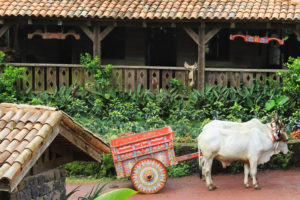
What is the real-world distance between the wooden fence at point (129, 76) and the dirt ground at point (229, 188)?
4361 mm

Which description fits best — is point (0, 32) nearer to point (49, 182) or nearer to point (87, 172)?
point (87, 172)

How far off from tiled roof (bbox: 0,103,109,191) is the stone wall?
73 centimetres

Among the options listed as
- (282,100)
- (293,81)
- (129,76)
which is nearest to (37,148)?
(282,100)

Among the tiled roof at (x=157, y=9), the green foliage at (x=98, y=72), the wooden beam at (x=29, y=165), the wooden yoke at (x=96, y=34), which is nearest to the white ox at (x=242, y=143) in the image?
the tiled roof at (x=157, y=9)

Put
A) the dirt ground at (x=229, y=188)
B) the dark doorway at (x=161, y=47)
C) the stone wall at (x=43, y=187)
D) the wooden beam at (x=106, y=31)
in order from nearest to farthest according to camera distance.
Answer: the stone wall at (x=43, y=187)
the dirt ground at (x=229, y=188)
the wooden beam at (x=106, y=31)
the dark doorway at (x=161, y=47)

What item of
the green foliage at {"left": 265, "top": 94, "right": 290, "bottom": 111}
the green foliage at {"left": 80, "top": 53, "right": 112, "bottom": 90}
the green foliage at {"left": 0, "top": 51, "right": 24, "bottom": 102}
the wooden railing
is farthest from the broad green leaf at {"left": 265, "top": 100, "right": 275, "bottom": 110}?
the green foliage at {"left": 0, "top": 51, "right": 24, "bottom": 102}

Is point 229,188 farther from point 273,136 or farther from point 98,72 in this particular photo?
point 98,72

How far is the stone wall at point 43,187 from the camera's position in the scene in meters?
6.04

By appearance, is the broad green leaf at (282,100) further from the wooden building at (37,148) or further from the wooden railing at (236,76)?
the wooden building at (37,148)

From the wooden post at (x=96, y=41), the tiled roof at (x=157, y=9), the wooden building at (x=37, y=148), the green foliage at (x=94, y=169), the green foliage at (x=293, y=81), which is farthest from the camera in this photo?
the wooden post at (x=96, y=41)

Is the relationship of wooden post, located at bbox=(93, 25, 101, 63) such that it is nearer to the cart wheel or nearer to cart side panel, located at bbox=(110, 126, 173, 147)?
cart side panel, located at bbox=(110, 126, 173, 147)

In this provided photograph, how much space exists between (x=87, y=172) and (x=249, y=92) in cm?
587

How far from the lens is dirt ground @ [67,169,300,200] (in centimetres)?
1067

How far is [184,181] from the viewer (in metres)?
12.1
